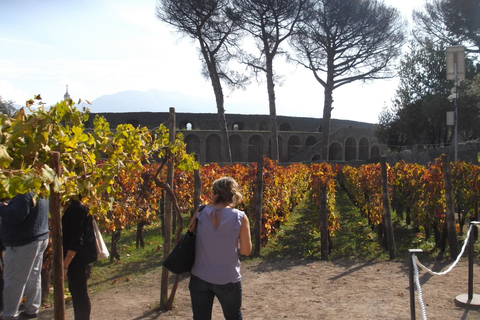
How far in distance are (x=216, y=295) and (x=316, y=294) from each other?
257 centimetres

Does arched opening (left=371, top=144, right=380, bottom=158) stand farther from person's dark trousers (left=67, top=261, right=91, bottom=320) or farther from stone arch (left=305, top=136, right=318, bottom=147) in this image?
person's dark trousers (left=67, top=261, right=91, bottom=320)

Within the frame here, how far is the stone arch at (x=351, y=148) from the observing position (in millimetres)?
44969

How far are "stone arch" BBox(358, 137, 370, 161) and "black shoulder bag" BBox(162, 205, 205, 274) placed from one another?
4448 cm

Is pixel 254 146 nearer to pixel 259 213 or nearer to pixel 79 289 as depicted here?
pixel 259 213

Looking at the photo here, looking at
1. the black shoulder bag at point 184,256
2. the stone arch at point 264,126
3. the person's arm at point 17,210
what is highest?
the stone arch at point 264,126

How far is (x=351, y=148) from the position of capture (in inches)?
1797

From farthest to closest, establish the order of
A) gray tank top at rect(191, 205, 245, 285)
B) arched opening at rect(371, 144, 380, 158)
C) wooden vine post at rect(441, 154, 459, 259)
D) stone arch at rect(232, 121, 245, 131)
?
stone arch at rect(232, 121, 245, 131) → arched opening at rect(371, 144, 380, 158) → wooden vine post at rect(441, 154, 459, 259) → gray tank top at rect(191, 205, 245, 285)

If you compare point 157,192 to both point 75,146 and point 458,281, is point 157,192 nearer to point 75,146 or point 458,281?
point 458,281

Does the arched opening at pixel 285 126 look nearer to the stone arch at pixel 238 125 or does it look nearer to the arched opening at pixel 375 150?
the stone arch at pixel 238 125

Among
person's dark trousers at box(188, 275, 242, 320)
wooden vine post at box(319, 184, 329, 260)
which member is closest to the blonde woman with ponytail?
person's dark trousers at box(188, 275, 242, 320)

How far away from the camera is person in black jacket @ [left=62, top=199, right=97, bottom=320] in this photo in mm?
3498

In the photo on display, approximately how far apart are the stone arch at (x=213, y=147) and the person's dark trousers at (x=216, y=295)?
38789 millimetres

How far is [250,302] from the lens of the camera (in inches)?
197

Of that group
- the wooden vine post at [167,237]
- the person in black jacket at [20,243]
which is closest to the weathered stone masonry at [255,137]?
the wooden vine post at [167,237]
